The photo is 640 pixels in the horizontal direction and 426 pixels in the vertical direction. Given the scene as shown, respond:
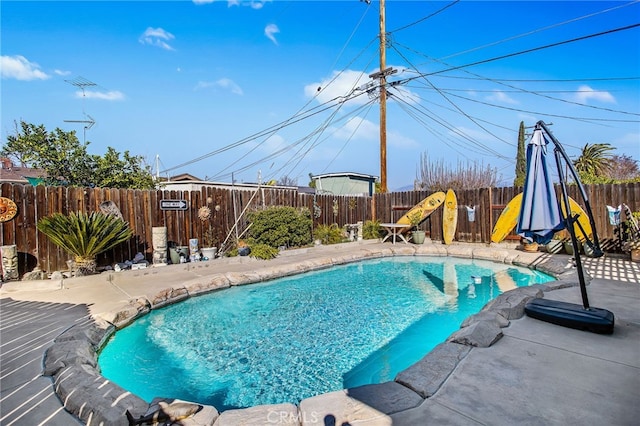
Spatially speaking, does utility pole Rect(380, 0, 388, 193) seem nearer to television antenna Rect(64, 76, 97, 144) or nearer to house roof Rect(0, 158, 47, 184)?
television antenna Rect(64, 76, 97, 144)

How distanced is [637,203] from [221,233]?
1042cm

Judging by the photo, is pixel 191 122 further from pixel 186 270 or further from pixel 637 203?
pixel 637 203

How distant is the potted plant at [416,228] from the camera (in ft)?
34.7

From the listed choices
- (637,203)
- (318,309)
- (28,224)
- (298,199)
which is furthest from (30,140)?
(637,203)

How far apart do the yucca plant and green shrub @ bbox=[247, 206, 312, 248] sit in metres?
3.45

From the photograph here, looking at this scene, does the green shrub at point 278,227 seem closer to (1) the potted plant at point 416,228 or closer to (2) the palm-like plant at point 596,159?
(1) the potted plant at point 416,228

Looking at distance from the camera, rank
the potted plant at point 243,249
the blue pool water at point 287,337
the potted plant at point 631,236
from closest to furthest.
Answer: the blue pool water at point 287,337
the potted plant at point 631,236
the potted plant at point 243,249

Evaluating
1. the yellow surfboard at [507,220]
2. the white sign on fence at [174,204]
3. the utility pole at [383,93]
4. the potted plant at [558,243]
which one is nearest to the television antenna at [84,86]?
the white sign on fence at [174,204]

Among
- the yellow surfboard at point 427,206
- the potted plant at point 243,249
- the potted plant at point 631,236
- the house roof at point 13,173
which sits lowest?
the potted plant at point 243,249

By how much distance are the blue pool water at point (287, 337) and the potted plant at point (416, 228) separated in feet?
12.3

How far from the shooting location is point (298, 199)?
10.5 m

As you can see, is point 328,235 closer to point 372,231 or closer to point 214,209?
point 372,231

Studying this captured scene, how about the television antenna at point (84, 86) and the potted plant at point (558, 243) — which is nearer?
the potted plant at point (558, 243)

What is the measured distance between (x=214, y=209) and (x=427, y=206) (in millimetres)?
7128
